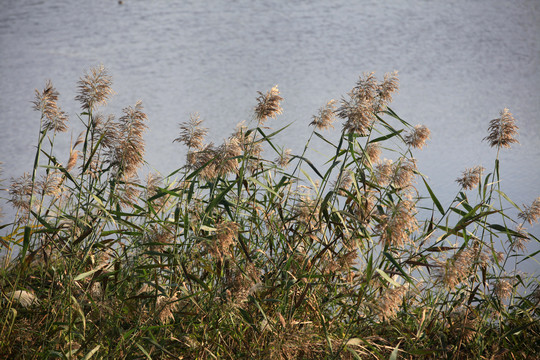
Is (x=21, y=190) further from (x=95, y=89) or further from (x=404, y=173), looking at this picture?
(x=404, y=173)

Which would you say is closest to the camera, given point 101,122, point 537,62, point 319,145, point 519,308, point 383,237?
point 383,237

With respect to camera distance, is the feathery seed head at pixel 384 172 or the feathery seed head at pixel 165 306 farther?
the feathery seed head at pixel 384 172

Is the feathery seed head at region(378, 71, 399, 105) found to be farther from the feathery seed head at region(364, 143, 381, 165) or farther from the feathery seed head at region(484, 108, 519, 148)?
the feathery seed head at region(484, 108, 519, 148)

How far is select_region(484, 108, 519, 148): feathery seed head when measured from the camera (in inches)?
56.8

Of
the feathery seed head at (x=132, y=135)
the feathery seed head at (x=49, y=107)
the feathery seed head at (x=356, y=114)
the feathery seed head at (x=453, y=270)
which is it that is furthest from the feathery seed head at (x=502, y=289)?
the feathery seed head at (x=49, y=107)

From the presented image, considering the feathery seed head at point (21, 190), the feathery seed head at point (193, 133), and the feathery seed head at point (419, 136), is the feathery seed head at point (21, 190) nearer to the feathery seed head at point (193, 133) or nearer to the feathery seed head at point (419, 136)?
the feathery seed head at point (193, 133)

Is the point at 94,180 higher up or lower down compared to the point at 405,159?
lower down

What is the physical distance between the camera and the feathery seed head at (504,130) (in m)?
1.44

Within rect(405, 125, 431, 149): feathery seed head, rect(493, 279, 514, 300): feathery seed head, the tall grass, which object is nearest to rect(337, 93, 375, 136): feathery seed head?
the tall grass

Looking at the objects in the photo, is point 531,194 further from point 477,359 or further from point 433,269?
point 433,269

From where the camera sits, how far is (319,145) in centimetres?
473

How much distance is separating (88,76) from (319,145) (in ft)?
12.0

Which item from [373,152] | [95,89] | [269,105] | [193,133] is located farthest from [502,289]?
[95,89]

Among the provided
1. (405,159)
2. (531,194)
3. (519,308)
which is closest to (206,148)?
(405,159)
